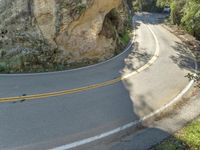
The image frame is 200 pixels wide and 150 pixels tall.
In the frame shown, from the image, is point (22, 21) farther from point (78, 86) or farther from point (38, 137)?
point (38, 137)

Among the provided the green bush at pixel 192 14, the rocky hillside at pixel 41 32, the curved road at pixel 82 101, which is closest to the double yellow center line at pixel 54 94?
the curved road at pixel 82 101

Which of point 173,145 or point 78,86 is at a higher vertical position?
point 173,145

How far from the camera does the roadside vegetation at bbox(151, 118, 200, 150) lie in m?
8.50

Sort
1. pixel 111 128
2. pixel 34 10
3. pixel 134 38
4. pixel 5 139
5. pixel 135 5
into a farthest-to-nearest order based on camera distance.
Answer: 1. pixel 135 5
2. pixel 134 38
3. pixel 34 10
4. pixel 111 128
5. pixel 5 139

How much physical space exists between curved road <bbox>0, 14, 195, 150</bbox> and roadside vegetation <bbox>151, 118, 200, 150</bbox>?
174cm

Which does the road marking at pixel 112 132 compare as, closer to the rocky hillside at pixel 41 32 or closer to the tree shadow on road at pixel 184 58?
the tree shadow on road at pixel 184 58

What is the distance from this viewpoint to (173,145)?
337 inches

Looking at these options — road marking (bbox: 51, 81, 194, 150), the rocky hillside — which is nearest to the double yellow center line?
road marking (bbox: 51, 81, 194, 150)

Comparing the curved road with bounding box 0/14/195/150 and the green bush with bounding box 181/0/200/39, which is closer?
the curved road with bounding box 0/14/195/150

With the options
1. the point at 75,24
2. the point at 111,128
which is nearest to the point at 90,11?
the point at 75,24

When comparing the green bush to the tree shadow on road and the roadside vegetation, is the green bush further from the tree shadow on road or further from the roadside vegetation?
the roadside vegetation

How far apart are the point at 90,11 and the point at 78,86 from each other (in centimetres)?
666

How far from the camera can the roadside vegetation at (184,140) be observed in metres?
8.50

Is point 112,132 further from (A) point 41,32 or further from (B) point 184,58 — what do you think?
(B) point 184,58
